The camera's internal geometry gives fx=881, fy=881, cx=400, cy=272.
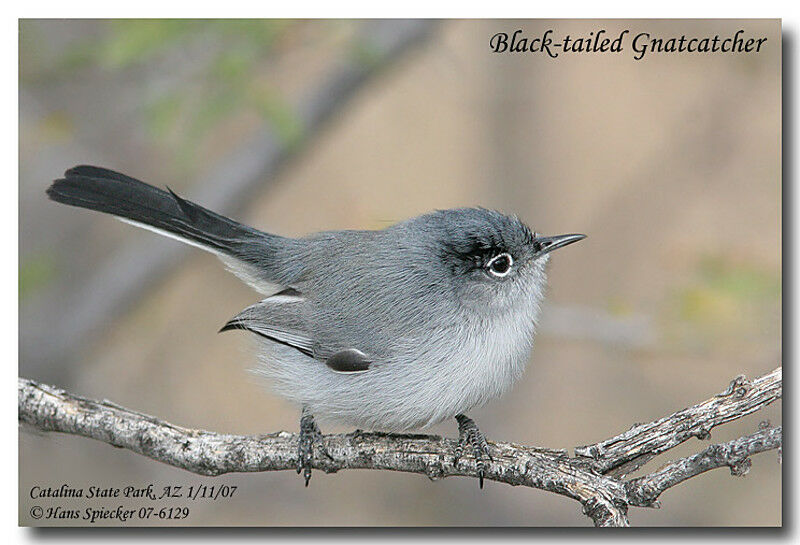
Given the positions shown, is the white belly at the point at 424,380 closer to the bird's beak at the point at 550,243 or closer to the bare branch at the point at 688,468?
the bird's beak at the point at 550,243

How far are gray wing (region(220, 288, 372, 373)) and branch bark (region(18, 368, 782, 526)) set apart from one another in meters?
0.25

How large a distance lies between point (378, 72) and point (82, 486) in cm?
158

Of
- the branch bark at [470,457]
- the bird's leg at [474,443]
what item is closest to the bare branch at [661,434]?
the branch bark at [470,457]

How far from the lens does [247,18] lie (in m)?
2.60

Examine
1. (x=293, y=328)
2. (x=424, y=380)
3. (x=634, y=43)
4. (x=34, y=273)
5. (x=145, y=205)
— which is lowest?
(x=424, y=380)

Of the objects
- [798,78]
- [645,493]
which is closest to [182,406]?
[645,493]

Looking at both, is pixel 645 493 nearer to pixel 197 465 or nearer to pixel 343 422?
pixel 343 422

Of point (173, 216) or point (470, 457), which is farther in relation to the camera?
point (173, 216)

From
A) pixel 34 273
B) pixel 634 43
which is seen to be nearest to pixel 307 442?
pixel 34 273

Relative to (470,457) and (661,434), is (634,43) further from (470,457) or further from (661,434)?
(470,457)

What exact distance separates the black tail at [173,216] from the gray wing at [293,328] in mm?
135

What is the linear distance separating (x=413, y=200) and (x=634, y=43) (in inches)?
31.8

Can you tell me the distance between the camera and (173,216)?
2414 mm

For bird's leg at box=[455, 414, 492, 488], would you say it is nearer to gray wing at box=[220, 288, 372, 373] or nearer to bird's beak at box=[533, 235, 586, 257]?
gray wing at box=[220, 288, 372, 373]
